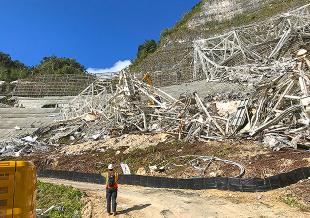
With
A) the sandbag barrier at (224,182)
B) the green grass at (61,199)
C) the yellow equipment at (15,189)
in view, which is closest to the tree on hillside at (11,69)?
the sandbag barrier at (224,182)

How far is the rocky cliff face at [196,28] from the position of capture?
47.1m

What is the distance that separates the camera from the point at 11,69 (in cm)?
6631

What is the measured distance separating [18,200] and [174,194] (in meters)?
6.91

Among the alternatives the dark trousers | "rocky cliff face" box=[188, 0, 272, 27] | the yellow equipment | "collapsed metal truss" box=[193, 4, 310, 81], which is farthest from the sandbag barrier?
"rocky cliff face" box=[188, 0, 272, 27]

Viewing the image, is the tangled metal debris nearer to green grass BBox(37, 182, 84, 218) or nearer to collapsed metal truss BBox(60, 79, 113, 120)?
collapsed metal truss BBox(60, 79, 113, 120)

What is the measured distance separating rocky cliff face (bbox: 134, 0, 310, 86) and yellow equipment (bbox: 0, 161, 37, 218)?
3808 cm

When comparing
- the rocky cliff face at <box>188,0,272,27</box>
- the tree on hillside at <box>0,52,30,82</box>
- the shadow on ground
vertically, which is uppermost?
the rocky cliff face at <box>188,0,272,27</box>

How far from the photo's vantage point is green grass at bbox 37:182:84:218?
11.9 m

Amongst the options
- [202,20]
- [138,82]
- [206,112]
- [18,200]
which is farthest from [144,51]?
[18,200]

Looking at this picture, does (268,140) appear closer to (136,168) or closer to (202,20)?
(136,168)

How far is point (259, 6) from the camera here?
207 ft

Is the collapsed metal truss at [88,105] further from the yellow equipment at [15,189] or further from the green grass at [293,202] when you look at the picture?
the yellow equipment at [15,189]

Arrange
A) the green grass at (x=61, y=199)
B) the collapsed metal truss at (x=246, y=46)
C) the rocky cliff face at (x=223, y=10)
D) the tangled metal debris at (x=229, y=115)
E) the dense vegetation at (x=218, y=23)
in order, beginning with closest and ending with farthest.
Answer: the green grass at (x=61, y=199)
the tangled metal debris at (x=229, y=115)
the collapsed metal truss at (x=246, y=46)
the dense vegetation at (x=218, y=23)
the rocky cliff face at (x=223, y=10)

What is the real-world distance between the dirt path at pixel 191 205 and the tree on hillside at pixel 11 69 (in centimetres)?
4864
